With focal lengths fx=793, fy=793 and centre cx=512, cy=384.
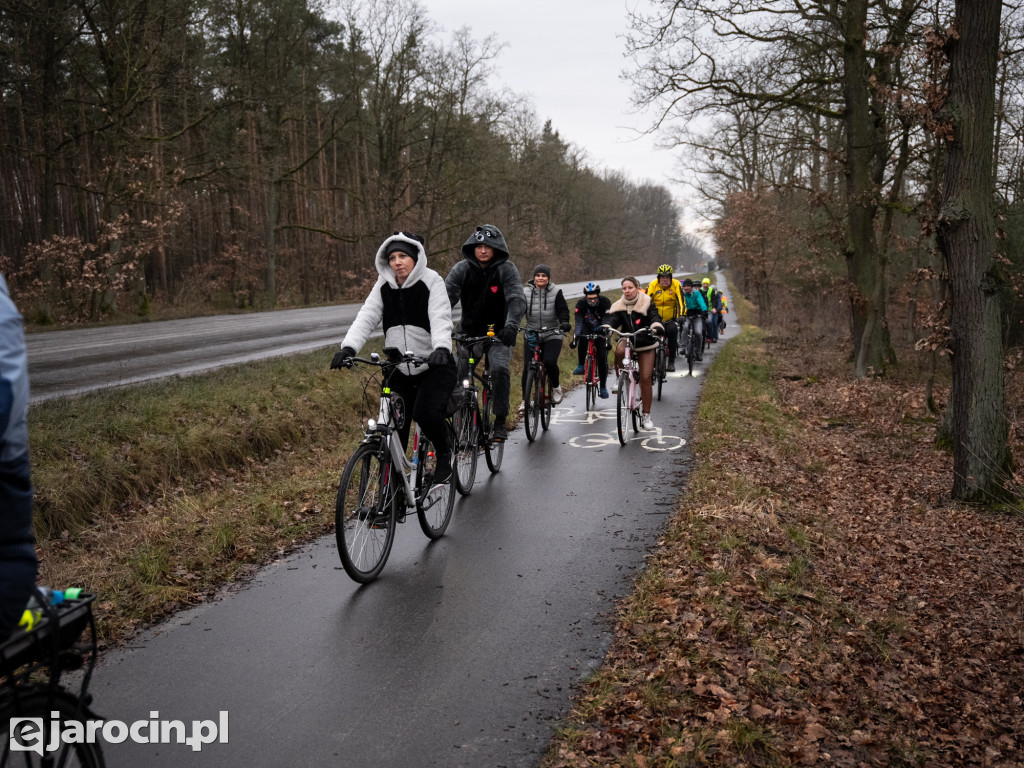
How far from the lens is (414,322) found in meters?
5.93

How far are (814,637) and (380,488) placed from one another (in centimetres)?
294

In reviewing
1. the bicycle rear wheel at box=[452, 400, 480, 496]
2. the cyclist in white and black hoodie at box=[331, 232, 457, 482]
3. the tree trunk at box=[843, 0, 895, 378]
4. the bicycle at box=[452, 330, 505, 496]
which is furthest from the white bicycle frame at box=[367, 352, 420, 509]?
the tree trunk at box=[843, 0, 895, 378]

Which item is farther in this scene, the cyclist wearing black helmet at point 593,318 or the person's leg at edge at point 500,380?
the cyclist wearing black helmet at point 593,318

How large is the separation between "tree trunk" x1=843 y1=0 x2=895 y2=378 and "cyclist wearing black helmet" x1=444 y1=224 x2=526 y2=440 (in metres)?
9.82

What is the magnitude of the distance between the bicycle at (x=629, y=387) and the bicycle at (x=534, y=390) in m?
1.03

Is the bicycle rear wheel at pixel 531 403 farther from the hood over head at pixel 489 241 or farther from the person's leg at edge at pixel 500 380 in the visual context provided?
the hood over head at pixel 489 241

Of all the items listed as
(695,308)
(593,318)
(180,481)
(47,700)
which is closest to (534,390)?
(593,318)

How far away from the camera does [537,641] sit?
454cm

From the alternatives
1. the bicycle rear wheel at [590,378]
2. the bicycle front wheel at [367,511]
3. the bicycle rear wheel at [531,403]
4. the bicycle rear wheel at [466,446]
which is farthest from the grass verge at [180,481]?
the bicycle rear wheel at [590,378]

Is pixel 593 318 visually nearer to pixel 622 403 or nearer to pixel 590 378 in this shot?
pixel 590 378

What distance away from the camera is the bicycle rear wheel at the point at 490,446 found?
8266mm

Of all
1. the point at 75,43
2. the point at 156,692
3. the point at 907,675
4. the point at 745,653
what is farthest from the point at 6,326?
the point at 75,43

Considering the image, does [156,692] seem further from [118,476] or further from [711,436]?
[711,436]

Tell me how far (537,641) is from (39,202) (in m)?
27.4
